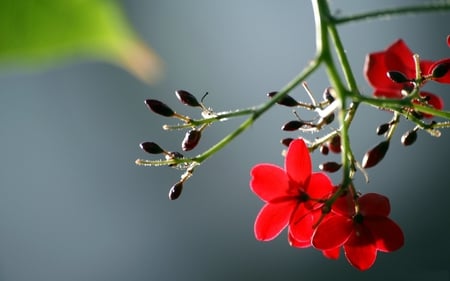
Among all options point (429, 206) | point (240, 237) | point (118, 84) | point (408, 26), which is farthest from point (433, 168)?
point (118, 84)

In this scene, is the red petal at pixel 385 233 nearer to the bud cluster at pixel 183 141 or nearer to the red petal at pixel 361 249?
the red petal at pixel 361 249

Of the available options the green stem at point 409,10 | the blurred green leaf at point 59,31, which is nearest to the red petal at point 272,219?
the green stem at point 409,10

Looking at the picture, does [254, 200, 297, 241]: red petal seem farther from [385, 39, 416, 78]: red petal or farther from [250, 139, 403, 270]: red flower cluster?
[385, 39, 416, 78]: red petal

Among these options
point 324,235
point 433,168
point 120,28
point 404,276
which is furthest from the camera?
point 433,168

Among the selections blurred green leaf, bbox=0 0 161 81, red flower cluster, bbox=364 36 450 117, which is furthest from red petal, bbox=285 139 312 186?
blurred green leaf, bbox=0 0 161 81

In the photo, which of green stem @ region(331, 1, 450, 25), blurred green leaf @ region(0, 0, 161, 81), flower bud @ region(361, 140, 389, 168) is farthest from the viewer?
flower bud @ region(361, 140, 389, 168)

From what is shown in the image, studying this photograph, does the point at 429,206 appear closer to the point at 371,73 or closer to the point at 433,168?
the point at 433,168

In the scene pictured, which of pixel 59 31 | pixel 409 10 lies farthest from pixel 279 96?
pixel 59 31
